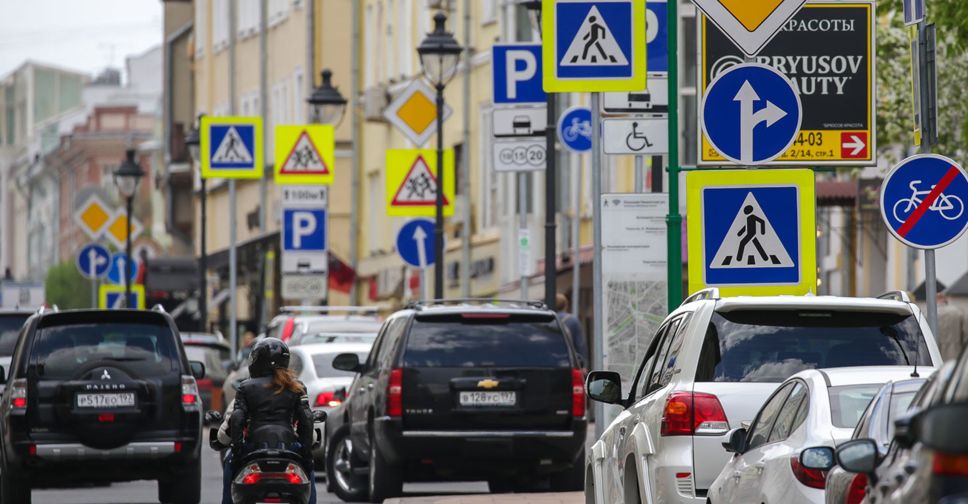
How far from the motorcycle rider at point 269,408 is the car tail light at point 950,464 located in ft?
26.8

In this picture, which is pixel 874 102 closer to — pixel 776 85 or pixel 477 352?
pixel 776 85

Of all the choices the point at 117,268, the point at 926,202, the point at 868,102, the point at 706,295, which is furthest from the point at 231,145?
the point at 706,295

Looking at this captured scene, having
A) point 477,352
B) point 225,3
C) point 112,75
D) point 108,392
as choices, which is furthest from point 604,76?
point 112,75

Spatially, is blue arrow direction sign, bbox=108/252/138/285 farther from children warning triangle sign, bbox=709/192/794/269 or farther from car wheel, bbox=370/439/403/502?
children warning triangle sign, bbox=709/192/794/269

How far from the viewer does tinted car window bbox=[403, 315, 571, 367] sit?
751 inches

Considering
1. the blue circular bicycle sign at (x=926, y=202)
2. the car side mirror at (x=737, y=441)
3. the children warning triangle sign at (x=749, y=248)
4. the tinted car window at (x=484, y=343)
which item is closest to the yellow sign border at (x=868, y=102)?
the blue circular bicycle sign at (x=926, y=202)

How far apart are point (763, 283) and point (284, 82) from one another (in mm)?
51991

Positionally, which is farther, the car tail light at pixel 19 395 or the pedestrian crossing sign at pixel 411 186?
the pedestrian crossing sign at pixel 411 186

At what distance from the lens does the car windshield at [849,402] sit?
33.6 ft

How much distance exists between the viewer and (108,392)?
19.2m

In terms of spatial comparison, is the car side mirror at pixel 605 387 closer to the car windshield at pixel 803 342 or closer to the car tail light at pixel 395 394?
the car windshield at pixel 803 342

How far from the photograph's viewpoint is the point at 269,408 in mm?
13820

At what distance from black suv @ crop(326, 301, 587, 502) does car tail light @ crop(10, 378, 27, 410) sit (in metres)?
2.69

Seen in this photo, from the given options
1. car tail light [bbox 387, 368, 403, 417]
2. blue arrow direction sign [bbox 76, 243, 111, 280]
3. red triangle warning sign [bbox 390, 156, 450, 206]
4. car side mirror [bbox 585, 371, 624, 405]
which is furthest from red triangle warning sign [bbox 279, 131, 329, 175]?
car side mirror [bbox 585, 371, 624, 405]
